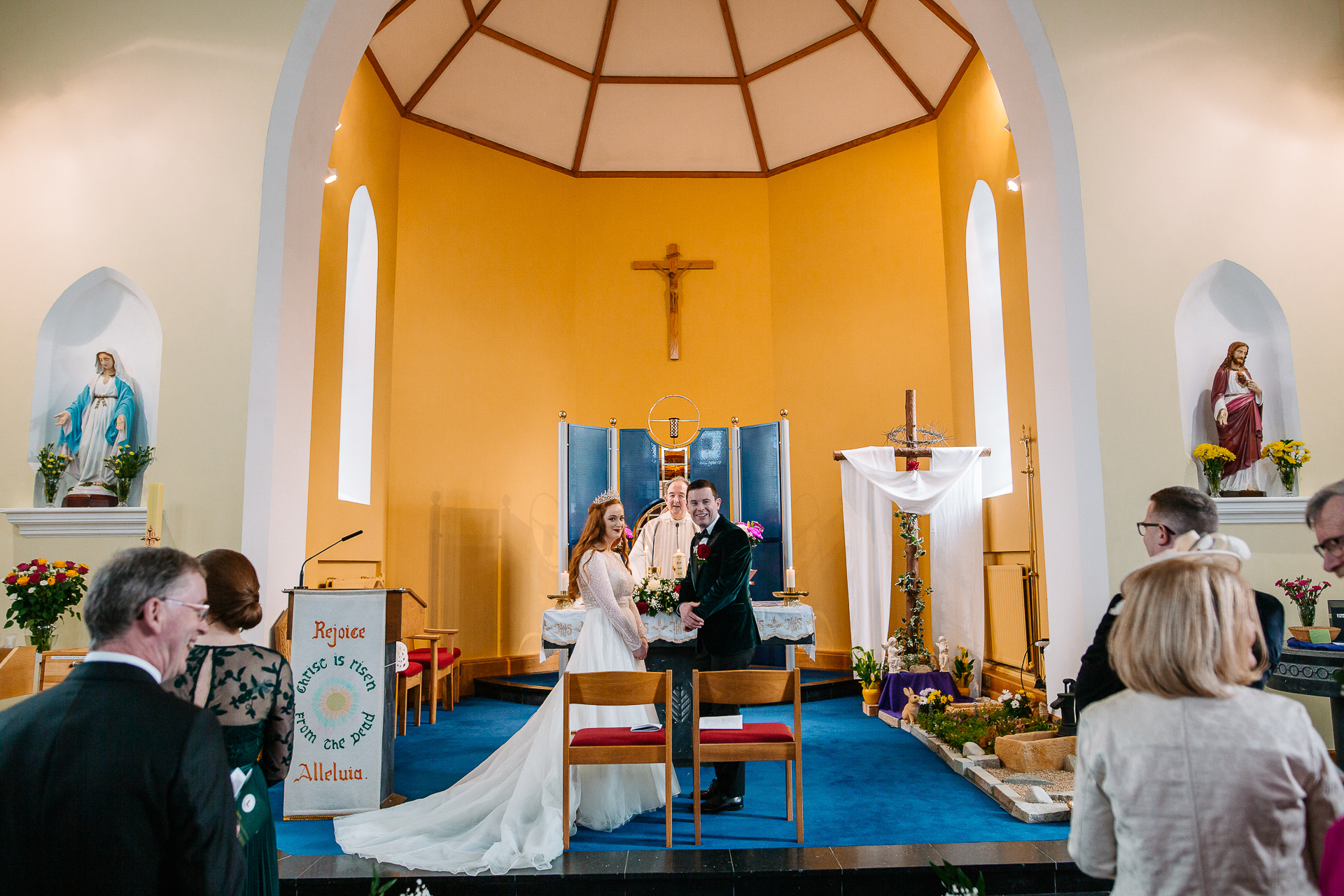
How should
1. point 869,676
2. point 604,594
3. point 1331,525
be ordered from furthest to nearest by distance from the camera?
1. point 869,676
2. point 604,594
3. point 1331,525

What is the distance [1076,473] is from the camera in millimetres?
4676

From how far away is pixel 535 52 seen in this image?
9.07 m

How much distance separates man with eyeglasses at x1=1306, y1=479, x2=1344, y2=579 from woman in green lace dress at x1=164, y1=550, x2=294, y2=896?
2.48m

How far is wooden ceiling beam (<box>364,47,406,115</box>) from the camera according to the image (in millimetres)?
7934

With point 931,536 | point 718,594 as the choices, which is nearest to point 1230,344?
point 718,594

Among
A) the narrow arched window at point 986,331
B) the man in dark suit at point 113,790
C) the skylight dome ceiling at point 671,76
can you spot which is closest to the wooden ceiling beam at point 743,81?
the skylight dome ceiling at point 671,76

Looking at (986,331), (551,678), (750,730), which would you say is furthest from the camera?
(551,678)

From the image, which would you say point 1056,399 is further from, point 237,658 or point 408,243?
point 408,243

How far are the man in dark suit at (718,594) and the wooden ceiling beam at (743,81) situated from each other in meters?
6.15

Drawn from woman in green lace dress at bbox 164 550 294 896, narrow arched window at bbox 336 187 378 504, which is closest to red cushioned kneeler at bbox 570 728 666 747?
woman in green lace dress at bbox 164 550 294 896

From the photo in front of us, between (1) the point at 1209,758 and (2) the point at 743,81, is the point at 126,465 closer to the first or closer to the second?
(1) the point at 1209,758

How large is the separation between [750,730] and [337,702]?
197 cm

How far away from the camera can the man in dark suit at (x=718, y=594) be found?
14.9 ft

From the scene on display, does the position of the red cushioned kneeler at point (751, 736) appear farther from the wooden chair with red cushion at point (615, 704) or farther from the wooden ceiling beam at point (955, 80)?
the wooden ceiling beam at point (955, 80)
